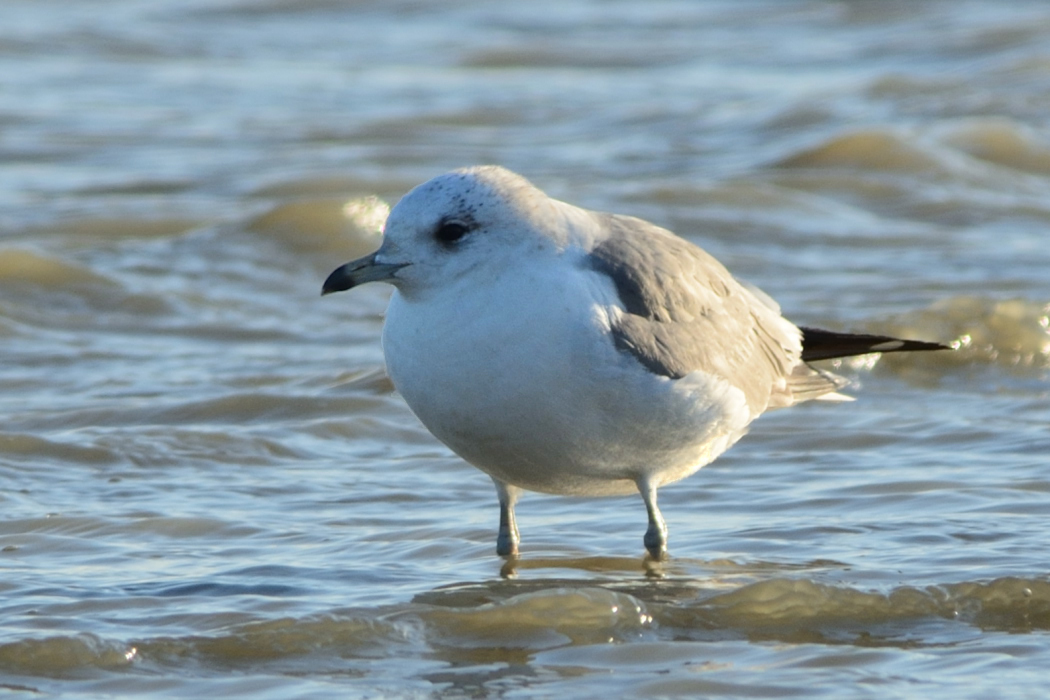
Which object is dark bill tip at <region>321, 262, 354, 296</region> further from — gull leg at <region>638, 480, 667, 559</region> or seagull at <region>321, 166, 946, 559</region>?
→ gull leg at <region>638, 480, 667, 559</region>

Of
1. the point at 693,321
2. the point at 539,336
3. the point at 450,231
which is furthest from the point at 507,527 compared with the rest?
the point at 450,231

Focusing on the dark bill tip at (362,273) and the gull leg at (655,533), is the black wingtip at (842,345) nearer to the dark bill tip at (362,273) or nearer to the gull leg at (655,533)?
the gull leg at (655,533)

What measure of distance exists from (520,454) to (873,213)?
7.06m

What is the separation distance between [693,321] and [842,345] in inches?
43.3

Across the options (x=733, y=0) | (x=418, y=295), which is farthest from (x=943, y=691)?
(x=733, y=0)

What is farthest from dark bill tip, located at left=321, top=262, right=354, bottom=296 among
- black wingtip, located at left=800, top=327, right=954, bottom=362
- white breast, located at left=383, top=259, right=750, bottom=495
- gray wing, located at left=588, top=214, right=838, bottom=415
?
black wingtip, located at left=800, top=327, right=954, bottom=362

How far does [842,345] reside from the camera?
6.62 m

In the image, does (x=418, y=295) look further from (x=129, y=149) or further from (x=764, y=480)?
(x=129, y=149)

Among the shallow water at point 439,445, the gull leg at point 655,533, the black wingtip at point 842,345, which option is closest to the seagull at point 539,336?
the gull leg at point 655,533

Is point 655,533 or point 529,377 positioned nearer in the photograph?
point 529,377

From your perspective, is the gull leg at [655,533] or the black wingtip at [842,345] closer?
the gull leg at [655,533]

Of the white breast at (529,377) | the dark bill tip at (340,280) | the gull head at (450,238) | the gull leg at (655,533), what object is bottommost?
the gull leg at (655,533)

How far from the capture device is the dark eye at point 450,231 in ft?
17.0

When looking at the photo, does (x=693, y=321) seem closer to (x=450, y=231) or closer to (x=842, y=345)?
(x=450, y=231)
